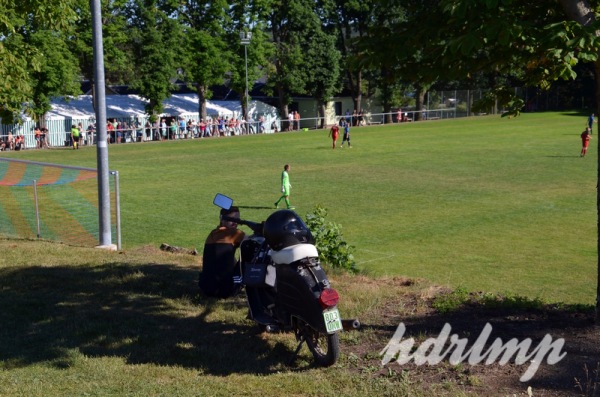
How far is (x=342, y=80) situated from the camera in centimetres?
7619

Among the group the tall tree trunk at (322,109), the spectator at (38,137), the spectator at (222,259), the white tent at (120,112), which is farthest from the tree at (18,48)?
the tall tree trunk at (322,109)

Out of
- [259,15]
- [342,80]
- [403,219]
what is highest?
[259,15]

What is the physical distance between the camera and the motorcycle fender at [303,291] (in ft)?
21.0

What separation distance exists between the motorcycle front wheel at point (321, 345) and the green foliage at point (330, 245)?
5049 mm

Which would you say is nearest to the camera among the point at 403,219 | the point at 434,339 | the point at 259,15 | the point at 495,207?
the point at 434,339

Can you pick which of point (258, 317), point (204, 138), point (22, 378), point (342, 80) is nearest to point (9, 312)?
point (22, 378)

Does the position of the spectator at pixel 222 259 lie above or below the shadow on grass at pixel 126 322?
above

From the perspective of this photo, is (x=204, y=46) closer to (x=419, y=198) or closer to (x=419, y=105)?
(x=419, y=105)

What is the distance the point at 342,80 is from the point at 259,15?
11830mm

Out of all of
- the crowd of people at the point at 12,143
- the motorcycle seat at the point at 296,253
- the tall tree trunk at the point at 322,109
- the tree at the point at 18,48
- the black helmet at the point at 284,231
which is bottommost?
the motorcycle seat at the point at 296,253

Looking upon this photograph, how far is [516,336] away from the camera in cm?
706

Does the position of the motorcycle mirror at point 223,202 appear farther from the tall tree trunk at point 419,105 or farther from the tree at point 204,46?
the tall tree trunk at point 419,105

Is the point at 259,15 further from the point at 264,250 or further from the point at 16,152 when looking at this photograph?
the point at 264,250

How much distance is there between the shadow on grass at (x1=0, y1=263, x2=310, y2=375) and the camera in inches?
273
